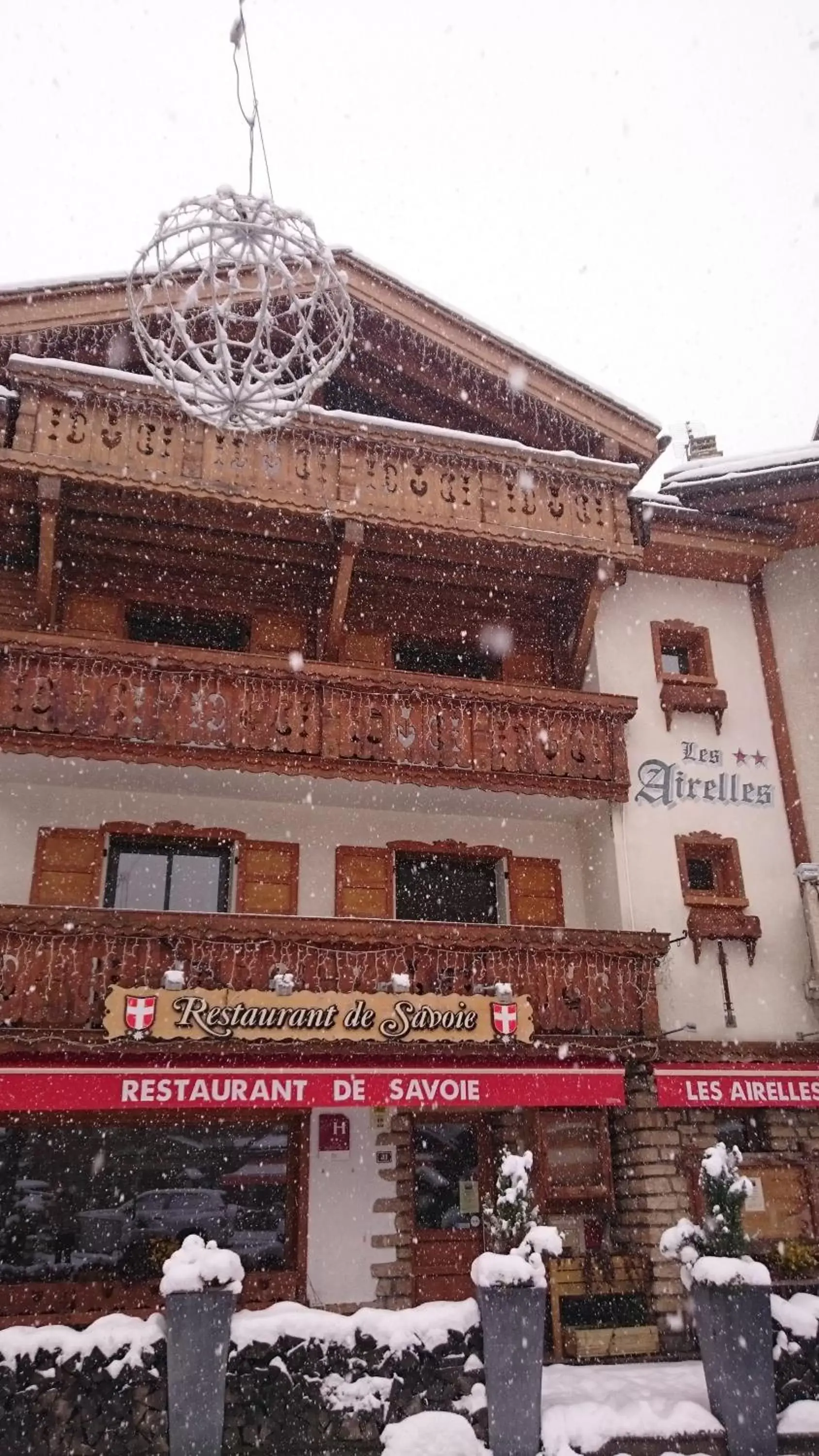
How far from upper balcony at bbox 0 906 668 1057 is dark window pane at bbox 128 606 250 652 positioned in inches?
186

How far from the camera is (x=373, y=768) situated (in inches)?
561

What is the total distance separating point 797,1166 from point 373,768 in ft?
25.2

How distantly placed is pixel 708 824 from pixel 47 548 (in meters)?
9.97

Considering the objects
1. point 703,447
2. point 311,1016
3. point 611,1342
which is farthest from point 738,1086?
point 703,447

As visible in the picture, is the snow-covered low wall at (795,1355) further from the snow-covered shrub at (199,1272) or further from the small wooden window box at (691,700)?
the small wooden window box at (691,700)

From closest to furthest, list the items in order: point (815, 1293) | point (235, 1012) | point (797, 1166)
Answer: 1. point (815, 1293)
2. point (235, 1012)
3. point (797, 1166)

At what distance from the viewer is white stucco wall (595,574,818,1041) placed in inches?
582

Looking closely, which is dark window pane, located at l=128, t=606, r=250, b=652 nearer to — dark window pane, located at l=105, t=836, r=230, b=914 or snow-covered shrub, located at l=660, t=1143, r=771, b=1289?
dark window pane, located at l=105, t=836, r=230, b=914

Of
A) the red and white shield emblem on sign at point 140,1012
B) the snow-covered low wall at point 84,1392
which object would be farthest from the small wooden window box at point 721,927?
the snow-covered low wall at point 84,1392

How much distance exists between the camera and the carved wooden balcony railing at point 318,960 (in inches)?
468

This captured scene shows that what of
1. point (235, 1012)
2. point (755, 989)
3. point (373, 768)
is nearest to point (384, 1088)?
point (235, 1012)

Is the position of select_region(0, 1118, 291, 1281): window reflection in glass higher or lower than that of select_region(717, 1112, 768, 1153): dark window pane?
lower

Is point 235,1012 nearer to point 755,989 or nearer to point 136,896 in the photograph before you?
point 136,896

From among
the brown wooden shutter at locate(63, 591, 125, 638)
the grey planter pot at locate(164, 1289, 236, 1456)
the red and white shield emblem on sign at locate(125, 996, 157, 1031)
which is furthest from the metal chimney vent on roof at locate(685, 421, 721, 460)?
the grey planter pot at locate(164, 1289, 236, 1456)
